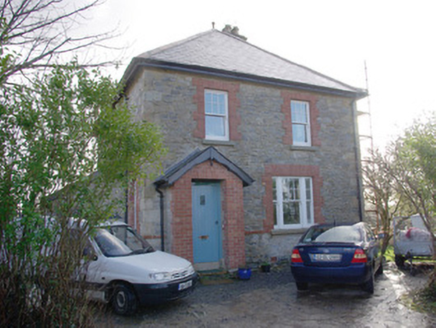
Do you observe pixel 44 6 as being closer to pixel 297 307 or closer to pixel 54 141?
pixel 54 141

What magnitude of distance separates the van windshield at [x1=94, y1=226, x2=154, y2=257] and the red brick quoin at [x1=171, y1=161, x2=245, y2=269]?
2.05m

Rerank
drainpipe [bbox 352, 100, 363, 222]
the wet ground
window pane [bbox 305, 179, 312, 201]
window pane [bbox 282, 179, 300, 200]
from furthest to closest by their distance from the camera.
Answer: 1. drainpipe [bbox 352, 100, 363, 222]
2. window pane [bbox 305, 179, 312, 201]
3. window pane [bbox 282, 179, 300, 200]
4. the wet ground

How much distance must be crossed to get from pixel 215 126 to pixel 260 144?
168 cm

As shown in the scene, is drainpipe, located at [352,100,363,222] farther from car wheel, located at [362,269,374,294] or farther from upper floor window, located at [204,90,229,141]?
car wheel, located at [362,269,374,294]

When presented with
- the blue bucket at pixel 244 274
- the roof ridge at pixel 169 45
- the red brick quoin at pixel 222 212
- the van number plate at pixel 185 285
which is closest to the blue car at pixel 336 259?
the blue bucket at pixel 244 274

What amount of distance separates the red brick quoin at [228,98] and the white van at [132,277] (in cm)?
496

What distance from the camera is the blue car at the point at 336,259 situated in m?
7.24

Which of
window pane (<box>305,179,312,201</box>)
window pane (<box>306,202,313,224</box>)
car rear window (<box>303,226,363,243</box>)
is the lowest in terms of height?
car rear window (<box>303,226,363,243</box>)

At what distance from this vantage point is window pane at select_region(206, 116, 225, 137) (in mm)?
11484

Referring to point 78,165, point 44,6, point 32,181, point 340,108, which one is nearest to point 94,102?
point 78,165

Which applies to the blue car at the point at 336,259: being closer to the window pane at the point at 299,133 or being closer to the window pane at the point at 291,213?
the window pane at the point at 291,213

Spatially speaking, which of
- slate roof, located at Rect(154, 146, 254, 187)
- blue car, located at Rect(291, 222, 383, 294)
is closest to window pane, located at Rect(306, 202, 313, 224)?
slate roof, located at Rect(154, 146, 254, 187)

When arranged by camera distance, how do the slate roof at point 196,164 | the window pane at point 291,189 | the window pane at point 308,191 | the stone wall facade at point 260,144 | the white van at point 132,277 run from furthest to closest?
the window pane at point 308,191 → the window pane at point 291,189 → the stone wall facade at point 260,144 → the slate roof at point 196,164 → the white van at point 132,277

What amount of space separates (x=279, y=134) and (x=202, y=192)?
366 centimetres
